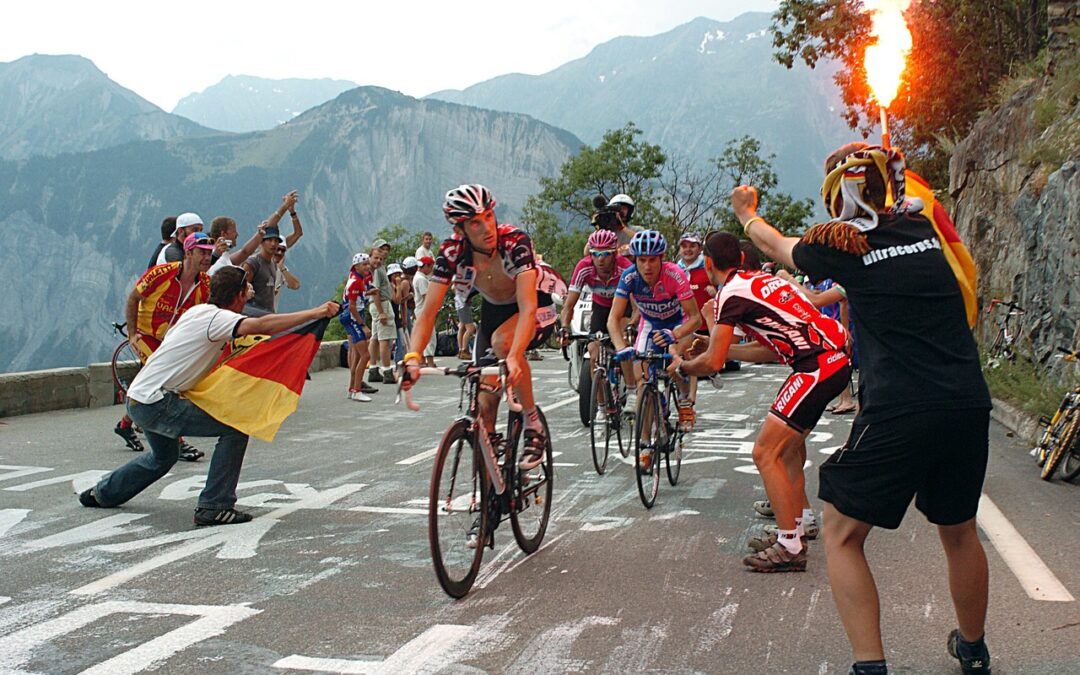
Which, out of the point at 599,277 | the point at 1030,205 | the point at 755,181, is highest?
the point at 755,181

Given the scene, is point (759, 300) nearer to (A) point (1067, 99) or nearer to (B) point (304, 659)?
(B) point (304, 659)

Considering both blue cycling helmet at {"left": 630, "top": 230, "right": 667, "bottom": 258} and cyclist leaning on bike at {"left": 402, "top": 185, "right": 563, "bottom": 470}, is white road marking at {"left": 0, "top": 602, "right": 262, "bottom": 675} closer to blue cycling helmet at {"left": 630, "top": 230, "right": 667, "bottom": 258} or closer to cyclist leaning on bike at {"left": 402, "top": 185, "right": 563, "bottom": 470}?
cyclist leaning on bike at {"left": 402, "top": 185, "right": 563, "bottom": 470}

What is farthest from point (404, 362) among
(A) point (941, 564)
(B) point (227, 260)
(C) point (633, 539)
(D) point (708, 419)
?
(D) point (708, 419)

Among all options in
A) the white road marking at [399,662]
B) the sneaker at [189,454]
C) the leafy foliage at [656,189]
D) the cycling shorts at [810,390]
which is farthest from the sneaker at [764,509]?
the leafy foliage at [656,189]

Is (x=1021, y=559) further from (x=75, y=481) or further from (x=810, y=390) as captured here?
(x=75, y=481)

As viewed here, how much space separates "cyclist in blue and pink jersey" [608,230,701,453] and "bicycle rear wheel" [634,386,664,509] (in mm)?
404

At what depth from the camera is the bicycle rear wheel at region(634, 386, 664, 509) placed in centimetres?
761

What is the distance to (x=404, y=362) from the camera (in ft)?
18.0

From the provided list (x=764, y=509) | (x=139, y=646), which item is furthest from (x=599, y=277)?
(x=139, y=646)

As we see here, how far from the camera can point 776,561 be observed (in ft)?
19.3

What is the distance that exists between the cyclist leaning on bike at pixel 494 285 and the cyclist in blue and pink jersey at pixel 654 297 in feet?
6.67

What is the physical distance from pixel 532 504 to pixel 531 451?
12.4 inches

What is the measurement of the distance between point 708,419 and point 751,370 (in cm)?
812

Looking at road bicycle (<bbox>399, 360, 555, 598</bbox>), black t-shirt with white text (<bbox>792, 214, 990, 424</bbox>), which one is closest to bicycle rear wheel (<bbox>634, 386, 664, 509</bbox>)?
road bicycle (<bbox>399, 360, 555, 598</bbox>)
